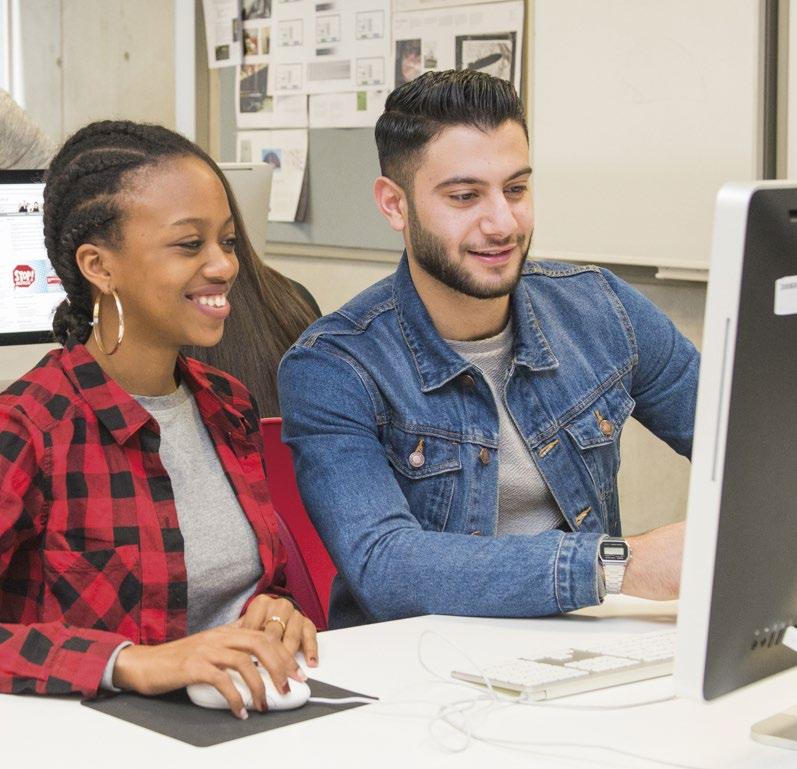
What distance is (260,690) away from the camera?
1172 mm

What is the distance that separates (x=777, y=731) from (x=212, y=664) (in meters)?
0.50

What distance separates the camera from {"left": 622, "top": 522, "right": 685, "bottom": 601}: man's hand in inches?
56.7

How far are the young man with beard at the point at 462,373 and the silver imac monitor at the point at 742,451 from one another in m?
0.62

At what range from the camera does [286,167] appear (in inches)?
173

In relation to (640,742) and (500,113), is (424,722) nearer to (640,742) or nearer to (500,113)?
(640,742)

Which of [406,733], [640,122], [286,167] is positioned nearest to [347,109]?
[286,167]

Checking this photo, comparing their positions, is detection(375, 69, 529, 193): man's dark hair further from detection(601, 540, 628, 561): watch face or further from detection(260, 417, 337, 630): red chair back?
detection(601, 540, 628, 561): watch face

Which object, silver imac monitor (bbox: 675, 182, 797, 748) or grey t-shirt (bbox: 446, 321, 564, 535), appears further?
grey t-shirt (bbox: 446, 321, 564, 535)

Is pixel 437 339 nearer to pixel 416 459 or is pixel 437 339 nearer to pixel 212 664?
pixel 416 459

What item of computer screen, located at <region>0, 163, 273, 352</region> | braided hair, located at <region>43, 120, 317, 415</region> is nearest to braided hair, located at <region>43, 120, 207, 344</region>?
braided hair, located at <region>43, 120, 317, 415</region>

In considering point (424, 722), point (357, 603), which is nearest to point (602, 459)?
point (357, 603)

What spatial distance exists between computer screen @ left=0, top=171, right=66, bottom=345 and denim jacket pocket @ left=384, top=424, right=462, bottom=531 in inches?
48.7

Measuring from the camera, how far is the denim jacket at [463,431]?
149 cm

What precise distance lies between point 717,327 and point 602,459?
3.02 feet
